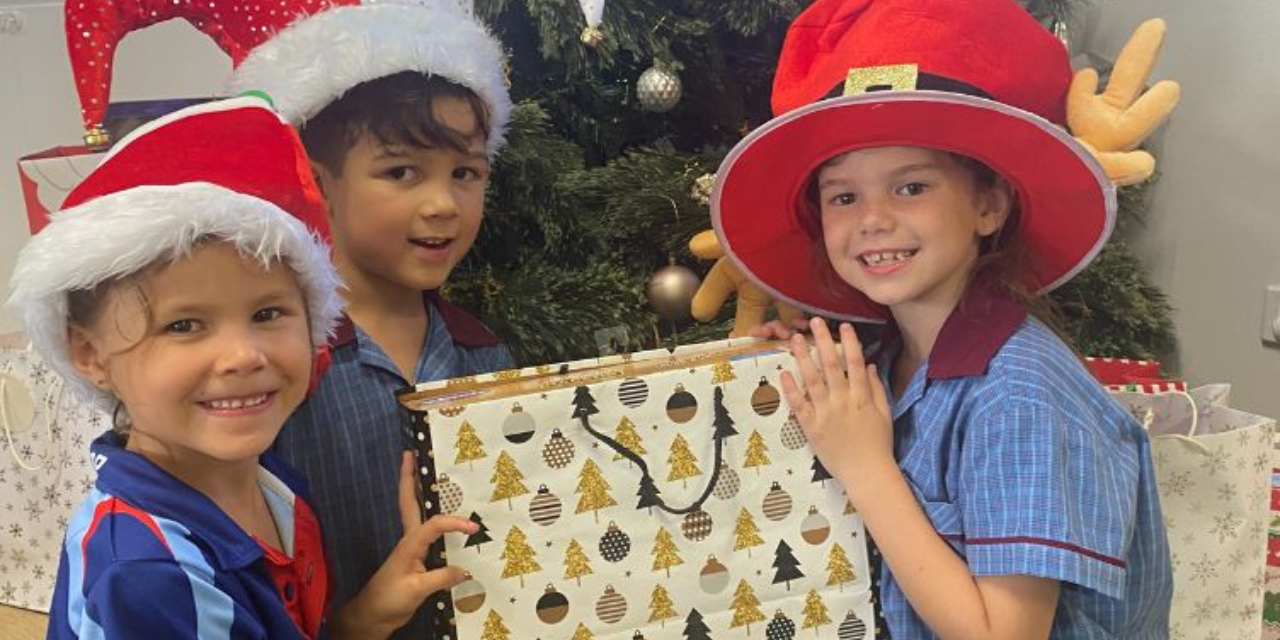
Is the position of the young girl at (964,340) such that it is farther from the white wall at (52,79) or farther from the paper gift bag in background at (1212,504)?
the white wall at (52,79)

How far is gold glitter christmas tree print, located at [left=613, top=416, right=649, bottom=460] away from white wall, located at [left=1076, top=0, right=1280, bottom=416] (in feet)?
4.31

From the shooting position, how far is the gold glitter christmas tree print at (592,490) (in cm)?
90

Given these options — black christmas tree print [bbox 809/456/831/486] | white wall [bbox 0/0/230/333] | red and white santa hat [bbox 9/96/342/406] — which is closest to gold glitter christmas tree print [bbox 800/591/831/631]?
black christmas tree print [bbox 809/456/831/486]

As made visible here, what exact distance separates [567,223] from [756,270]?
1.33 ft

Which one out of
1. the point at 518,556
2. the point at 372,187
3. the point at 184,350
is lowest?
the point at 518,556

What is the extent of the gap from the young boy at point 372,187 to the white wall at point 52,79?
108 cm

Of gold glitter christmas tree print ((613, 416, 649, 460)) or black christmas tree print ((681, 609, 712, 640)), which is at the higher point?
gold glitter christmas tree print ((613, 416, 649, 460))

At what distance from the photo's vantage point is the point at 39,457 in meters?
1.49

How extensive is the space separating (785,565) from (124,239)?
64 cm

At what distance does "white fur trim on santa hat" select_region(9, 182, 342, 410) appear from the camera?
0.77 metres

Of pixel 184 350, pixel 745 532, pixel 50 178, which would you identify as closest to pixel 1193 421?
pixel 745 532

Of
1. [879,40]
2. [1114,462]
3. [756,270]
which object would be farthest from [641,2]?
[1114,462]

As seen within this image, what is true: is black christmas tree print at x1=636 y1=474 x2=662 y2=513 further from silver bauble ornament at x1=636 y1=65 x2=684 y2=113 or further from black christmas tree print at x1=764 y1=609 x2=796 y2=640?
silver bauble ornament at x1=636 y1=65 x2=684 y2=113

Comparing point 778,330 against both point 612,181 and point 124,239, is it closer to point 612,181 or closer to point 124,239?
point 612,181
